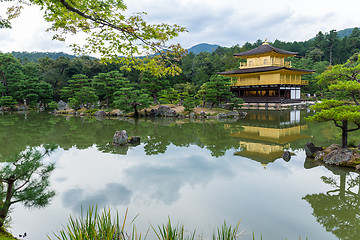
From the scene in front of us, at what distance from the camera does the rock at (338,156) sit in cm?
646

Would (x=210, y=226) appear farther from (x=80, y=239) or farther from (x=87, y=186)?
(x=87, y=186)

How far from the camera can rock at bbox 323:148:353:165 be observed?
254 inches

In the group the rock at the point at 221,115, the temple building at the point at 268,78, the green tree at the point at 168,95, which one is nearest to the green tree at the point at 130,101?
the green tree at the point at 168,95

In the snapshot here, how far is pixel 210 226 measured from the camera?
367 centimetres

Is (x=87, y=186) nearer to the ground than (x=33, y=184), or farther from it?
nearer to the ground

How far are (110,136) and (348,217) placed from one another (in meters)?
9.58

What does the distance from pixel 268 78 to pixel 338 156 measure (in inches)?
807

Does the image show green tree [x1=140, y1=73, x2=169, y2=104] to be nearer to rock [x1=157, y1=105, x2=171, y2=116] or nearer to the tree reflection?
rock [x1=157, y1=105, x2=171, y2=116]

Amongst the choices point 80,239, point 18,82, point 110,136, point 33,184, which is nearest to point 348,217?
point 80,239

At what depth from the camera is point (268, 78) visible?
84.0 ft

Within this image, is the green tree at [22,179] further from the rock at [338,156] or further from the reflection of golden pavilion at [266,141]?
the rock at [338,156]

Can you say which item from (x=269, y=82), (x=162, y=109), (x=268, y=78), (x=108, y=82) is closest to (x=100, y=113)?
(x=108, y=82)

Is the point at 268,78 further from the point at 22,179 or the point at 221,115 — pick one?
the point at 22,179

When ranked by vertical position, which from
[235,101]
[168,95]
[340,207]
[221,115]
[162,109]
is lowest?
[340,207]
